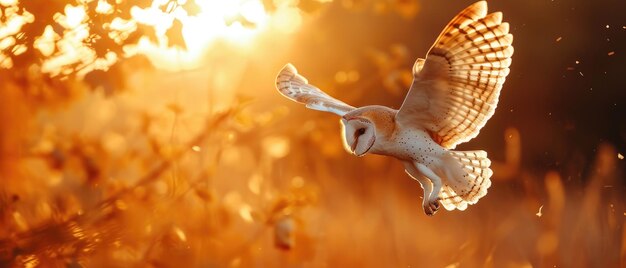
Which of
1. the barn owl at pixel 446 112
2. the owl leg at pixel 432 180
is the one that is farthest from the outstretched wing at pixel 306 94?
the owl leg at pixel 432 180

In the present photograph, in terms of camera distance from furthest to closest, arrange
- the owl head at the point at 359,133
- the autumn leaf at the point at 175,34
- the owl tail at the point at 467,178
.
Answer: the autumn leaf at the point at 175,34
the owl tail at the point at 467,178
the owl head at the point at 359,133

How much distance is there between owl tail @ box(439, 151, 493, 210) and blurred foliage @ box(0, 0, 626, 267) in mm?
488

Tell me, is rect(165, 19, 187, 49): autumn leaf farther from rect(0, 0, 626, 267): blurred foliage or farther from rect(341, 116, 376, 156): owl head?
rect(341, 116, 376, 156): owl head

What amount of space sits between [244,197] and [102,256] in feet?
2.70

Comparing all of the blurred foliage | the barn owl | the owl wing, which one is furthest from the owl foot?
the blurred foliage

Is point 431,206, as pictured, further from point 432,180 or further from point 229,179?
point 229,179

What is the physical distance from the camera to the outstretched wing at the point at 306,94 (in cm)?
102

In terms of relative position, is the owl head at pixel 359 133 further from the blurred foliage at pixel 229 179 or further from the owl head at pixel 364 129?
the blurred foliage at pixel 229 179

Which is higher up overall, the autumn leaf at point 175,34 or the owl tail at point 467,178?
the autumn leaf at point 175,34

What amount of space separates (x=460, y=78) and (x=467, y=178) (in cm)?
16

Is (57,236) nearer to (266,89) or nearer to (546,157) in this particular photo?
(266,89)

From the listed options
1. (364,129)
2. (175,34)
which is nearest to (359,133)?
(364,129)

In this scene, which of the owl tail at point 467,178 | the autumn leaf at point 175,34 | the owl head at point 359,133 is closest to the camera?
the owl head at point 359,133

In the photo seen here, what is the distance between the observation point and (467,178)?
42.8 inches
